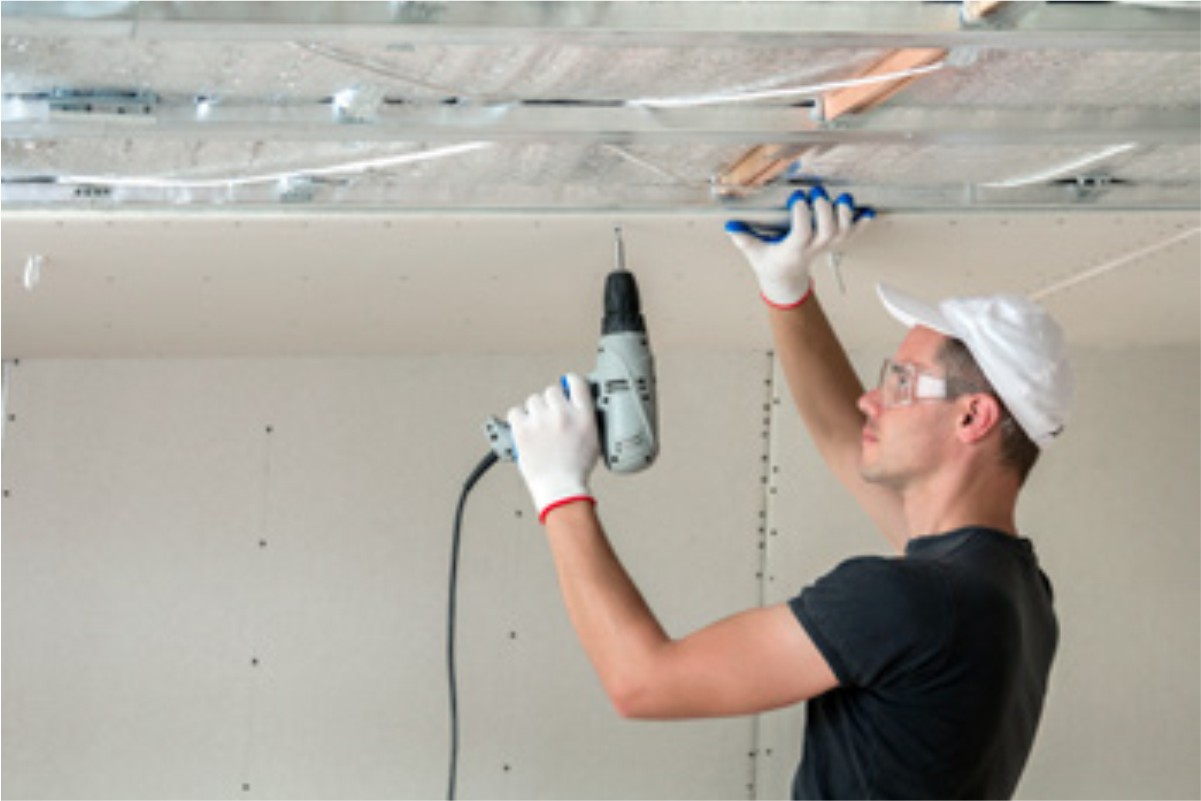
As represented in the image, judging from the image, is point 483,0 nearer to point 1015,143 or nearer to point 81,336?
point 1015,143

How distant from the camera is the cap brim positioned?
2.05m

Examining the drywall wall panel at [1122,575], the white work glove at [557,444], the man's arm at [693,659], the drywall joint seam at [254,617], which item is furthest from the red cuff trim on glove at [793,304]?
the drywall joint seam at [254,617]

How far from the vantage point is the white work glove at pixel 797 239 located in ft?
7.29

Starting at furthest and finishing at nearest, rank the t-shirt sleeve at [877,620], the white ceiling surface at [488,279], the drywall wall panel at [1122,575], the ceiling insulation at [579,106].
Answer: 1. the drywall wall panel at [1122,575]
2. the white ceiling surface at [488,279]
3. the t-shirt sleeve at [877,620]
4. the ceiling insulation at [579,106]

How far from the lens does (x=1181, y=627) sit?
132 inches

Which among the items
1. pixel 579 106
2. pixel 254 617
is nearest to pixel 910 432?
pixel 579 106

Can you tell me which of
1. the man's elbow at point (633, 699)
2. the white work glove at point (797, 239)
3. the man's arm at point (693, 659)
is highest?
the white work glove at point (797, 239)

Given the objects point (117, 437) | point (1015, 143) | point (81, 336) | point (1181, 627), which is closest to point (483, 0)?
point (1015, 143)

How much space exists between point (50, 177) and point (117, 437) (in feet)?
3.76

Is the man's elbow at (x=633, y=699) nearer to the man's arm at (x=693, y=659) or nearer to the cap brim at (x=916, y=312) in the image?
the man's arm at (x=693, y=659)

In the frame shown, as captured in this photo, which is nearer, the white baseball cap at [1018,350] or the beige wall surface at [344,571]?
the white baseball cap at [1018,350]

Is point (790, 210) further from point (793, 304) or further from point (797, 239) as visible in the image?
point (793, 304)

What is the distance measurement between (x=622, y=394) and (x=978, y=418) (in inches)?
16.3

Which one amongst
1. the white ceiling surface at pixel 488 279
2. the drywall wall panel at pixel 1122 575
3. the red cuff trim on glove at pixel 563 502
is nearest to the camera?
the red cuff trim on glove at pixel 563 502
